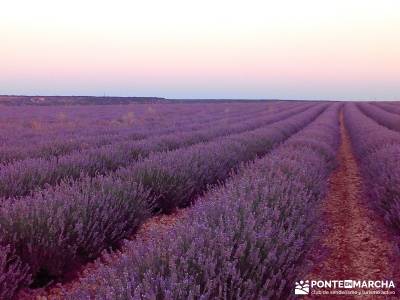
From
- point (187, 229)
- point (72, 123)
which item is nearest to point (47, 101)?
point (72, 123)

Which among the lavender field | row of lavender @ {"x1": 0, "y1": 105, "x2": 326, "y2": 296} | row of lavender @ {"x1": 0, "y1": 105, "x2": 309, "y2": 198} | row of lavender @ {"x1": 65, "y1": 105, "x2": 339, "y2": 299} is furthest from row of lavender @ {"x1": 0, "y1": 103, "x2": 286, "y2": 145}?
row of lavender @ {"x1": 65, "y1": 105, "x2": 339, "y2": 299}

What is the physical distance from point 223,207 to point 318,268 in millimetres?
1125

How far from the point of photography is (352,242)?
4516 mm

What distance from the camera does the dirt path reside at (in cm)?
367

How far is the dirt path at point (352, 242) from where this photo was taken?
12.0 feet

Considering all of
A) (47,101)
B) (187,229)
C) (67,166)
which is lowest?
(47,101)

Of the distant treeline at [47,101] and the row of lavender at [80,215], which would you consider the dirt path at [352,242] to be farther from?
the distant treeline at [47,101]

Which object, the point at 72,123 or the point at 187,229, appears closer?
the point at 187,229

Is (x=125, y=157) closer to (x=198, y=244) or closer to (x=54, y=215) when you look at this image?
(x=54, y=215)

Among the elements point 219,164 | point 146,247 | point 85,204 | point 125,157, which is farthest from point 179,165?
point 146,247

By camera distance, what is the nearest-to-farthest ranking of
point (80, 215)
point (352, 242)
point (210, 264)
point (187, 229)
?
1. point (210, 264)
2. point (187, 229)
3. point (80, 215)
4. point (352, 242)

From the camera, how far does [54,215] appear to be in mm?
3566

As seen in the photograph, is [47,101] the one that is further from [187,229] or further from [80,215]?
[187,229]

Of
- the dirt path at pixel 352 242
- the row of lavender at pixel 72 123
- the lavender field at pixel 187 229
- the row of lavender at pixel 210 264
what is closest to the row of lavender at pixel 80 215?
the lavender field at pixel 187 229
